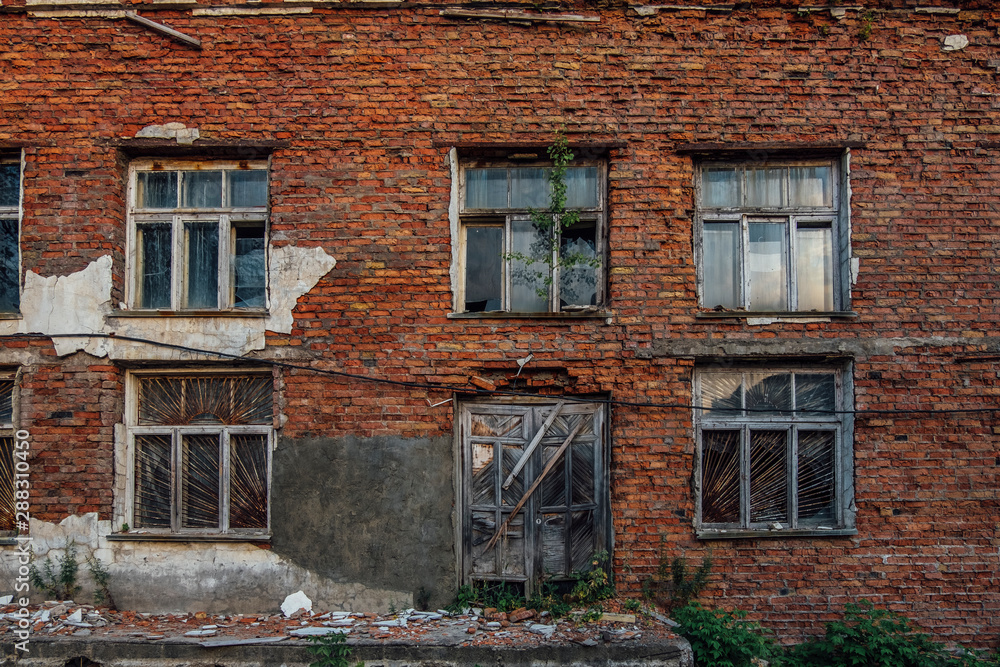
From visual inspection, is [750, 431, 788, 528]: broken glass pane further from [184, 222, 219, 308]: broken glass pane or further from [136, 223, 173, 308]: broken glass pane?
[136, 223, 173, 308]: broken glass pane

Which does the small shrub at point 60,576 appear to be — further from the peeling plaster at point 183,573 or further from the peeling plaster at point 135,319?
the peeling plaster at point 135,319

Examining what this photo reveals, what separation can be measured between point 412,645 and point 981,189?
20.1 feet

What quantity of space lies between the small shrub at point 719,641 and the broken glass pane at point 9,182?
6961 millimetres

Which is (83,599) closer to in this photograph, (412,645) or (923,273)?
(412,645)

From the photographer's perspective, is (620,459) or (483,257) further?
(483,257)

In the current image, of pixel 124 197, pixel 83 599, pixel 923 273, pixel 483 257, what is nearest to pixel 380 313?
pixel 483 257

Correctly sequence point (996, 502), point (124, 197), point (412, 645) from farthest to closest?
point (124, 197) → point (996, 502) → point (412, 645)

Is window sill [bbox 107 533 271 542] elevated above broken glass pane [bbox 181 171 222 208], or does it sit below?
below

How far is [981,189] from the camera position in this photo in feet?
18.7

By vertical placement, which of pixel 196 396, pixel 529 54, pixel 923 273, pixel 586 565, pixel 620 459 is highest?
pixel 529 54

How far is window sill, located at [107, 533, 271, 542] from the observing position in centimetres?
555

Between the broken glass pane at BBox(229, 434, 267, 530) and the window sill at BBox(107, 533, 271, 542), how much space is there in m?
0.16

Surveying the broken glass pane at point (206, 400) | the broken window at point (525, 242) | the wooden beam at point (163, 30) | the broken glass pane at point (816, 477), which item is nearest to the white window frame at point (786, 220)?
the broken window at point (525, 242)

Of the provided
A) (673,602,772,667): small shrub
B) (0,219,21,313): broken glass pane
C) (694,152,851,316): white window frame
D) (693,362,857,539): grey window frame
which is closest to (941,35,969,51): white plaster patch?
(694,152,851,316): white window frame
